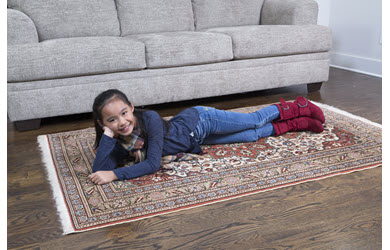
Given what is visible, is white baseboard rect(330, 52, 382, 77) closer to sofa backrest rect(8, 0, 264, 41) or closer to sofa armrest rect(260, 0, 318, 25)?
sofa armrest rect(260, 0, 318, 25)

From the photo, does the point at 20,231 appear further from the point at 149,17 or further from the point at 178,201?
the point at 149,17

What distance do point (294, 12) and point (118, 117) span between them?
2097 millimetres

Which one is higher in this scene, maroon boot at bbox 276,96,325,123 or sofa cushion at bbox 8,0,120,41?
sofa cushion at bbox 8,0,120,41

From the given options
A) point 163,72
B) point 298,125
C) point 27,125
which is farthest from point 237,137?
point 27,125

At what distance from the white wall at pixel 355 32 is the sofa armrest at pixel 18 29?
10.4 feet

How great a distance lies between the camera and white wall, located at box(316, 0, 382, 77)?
3586mm

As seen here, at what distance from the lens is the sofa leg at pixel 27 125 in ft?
7.34

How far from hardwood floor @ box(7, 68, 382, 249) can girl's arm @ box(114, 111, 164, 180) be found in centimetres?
31

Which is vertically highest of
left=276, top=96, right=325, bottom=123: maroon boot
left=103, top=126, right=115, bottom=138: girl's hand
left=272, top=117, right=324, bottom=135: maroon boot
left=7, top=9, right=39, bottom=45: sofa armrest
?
left=7, top=9, right=39, bottom=45: sofa armrest

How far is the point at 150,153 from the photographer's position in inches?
61.3

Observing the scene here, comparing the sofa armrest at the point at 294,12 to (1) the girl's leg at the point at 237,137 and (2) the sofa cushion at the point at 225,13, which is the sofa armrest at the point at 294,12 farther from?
(1) the girl's leg at the point at 237,137

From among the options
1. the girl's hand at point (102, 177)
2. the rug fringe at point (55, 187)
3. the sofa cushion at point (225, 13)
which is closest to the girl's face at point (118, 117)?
the girl's hand at point (102, 177)

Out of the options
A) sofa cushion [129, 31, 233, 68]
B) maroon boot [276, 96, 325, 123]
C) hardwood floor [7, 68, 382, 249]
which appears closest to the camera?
hardwood floor [7, 68, 382, 249]

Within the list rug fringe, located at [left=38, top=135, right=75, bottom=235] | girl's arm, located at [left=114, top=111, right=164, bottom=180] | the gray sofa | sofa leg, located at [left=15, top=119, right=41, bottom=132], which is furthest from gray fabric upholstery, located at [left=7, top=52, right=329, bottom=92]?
girl's arm, located at [left=114, top=111, right=164, bottom=180]
